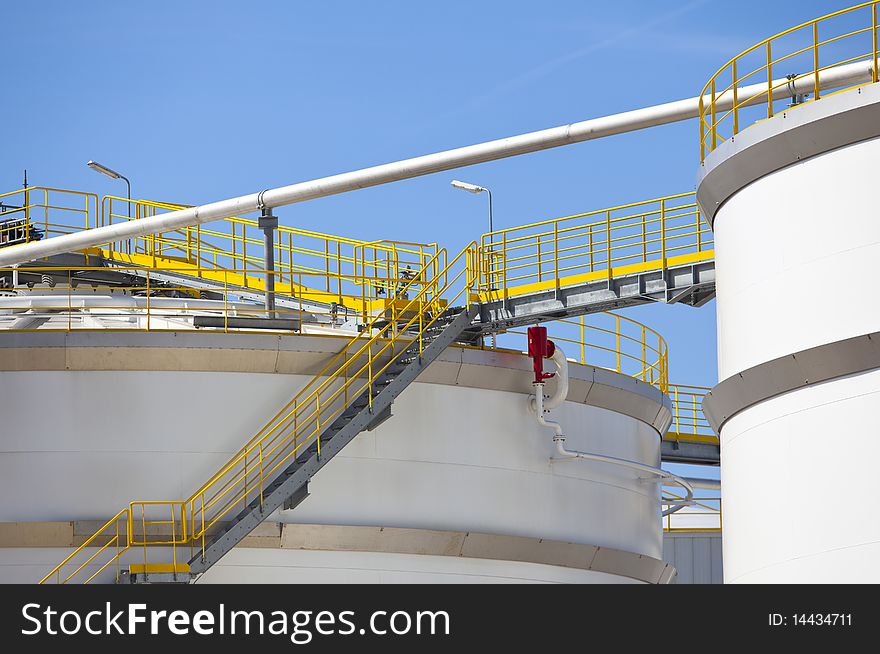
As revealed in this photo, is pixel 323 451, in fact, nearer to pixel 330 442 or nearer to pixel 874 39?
pixel 330 442

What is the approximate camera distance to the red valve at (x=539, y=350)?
1100 inches

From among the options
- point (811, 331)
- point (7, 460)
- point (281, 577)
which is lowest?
point (281, 577)

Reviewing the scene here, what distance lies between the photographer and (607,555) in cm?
2875

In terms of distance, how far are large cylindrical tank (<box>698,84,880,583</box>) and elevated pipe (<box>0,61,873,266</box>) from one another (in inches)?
110

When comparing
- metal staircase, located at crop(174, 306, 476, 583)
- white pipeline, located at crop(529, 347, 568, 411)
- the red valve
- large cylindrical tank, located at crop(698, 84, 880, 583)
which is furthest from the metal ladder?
large cylindrical tank, located at crop(698, 84, 880, 583)

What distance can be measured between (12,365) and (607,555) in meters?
11.0

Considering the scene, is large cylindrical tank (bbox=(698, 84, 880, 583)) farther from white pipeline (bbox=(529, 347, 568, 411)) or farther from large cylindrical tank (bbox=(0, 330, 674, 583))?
white pipeline (bbox=(529, 347, 568, 411))

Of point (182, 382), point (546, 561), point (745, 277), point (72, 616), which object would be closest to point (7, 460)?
point (182, 382)

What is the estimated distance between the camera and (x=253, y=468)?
26000 millimetres

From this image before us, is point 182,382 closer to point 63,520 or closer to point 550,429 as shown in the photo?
point 63,520

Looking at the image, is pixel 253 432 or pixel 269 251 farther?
pixel 269 251

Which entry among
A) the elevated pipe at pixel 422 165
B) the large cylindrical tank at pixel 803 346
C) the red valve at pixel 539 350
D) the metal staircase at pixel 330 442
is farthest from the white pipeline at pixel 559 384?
the large cylindrical tank at pixel 803 346

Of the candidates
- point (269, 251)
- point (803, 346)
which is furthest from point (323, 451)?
point (803, 346)

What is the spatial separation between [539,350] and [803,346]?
1051cm
